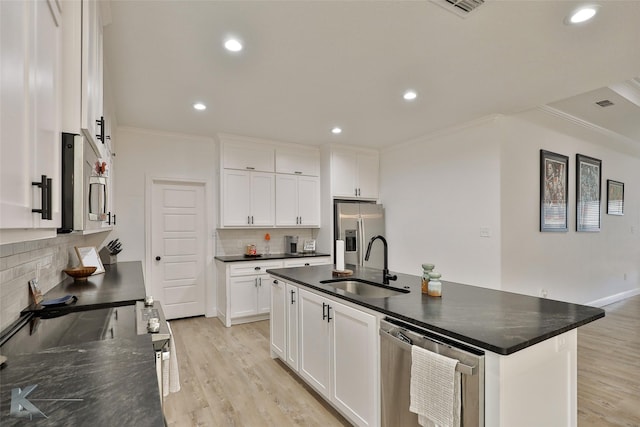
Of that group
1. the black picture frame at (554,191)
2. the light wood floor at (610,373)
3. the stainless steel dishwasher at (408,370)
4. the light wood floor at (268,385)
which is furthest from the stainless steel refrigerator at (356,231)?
the stainless steel dishwasher at (408,370)

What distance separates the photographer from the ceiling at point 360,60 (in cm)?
195

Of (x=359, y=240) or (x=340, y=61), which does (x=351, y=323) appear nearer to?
(x=340, y=61)

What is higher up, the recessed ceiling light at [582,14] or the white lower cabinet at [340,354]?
the recessed ceiling light at [582,14]

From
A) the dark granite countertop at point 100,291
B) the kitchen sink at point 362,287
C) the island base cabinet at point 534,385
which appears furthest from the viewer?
the kitchen sink at point 362,287

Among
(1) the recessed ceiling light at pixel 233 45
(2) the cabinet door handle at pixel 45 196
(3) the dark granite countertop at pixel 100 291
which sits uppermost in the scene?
(1) the recessed ceiling light at pixel 233 45

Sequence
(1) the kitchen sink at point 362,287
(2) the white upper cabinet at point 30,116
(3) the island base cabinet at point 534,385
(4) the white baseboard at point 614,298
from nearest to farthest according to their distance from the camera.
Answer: (2) the white upper cabinet at point 30,116, (3) the island base cabinet at point 534,385, (1) the kitchen sink at point 362,287, (4) the white baseboard at point 614,298

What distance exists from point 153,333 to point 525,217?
4.06 meters

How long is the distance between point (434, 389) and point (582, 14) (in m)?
2.30

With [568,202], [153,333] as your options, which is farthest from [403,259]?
[153,333]

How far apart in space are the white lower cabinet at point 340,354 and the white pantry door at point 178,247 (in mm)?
2584

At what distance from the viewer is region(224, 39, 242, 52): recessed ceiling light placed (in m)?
2.22

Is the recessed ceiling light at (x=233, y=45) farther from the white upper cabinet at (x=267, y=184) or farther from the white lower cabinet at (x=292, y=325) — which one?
the white upper cabinet at (x=267, y=184)

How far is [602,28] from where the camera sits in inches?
82.5

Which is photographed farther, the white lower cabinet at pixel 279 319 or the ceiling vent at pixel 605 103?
the ceiling vent at pixel 605 103
